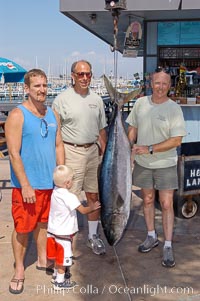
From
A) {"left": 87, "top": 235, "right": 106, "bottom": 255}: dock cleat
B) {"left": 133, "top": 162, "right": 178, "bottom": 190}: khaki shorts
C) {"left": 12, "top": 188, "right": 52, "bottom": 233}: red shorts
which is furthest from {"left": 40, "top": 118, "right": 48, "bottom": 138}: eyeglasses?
{"left": 87, "top": 235, "right": 106, "bottom": 255}: dock cleat

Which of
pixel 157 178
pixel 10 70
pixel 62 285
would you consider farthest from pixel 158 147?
pixel 10 70

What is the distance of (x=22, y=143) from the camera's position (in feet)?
9.52

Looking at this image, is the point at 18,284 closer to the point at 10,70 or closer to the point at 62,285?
the point at 62,285

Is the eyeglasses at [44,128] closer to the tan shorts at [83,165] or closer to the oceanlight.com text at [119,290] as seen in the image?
the tan shorts at [83,165]

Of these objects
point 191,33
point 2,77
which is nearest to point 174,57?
point 191,33

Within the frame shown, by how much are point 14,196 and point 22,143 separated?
0.40 m

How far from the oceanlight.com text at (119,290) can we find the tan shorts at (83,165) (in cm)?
86

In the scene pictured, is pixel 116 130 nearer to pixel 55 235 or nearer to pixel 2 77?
pixel 55 235

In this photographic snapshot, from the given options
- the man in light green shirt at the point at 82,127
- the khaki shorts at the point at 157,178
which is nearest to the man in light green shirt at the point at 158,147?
the khaki shorts at the point at 157,178

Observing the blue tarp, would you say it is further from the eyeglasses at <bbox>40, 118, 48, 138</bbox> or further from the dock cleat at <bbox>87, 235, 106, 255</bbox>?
the eyeglasses at <bbox>40, 118, 48, 138</bbox>

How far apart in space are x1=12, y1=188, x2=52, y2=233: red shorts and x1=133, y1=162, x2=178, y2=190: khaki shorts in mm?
951

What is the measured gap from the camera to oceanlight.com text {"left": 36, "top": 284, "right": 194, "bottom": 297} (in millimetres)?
2982

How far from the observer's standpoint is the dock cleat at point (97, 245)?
3670 millimetres

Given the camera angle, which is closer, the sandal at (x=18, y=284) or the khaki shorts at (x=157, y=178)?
the sandal at (x=18, y=284)
